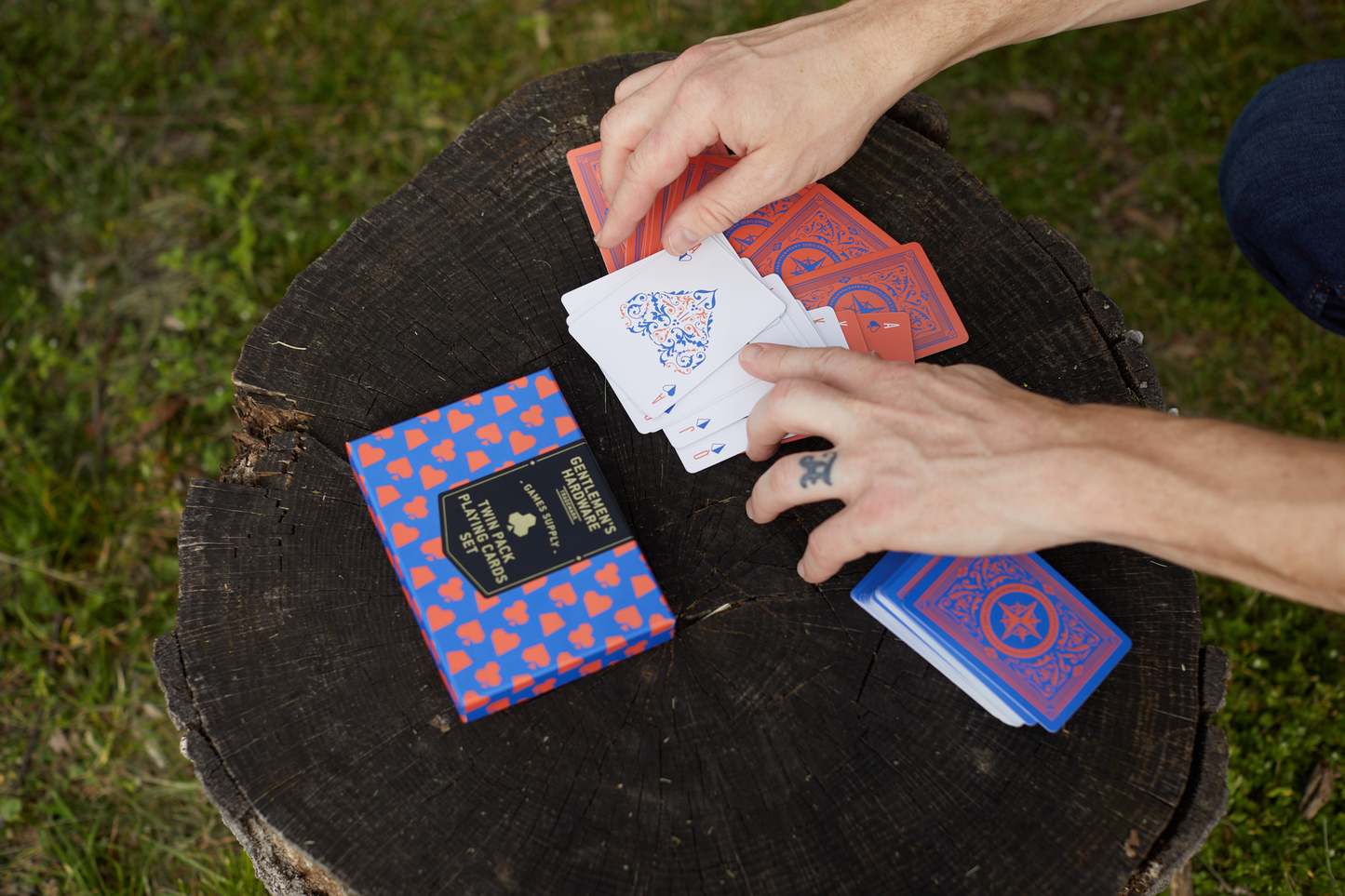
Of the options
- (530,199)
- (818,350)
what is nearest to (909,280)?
(818,350)

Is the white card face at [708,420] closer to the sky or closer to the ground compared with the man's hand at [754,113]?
closer to the ground

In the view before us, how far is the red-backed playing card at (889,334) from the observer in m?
1.71

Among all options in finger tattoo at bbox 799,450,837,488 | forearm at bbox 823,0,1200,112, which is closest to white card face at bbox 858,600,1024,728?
finger tattoo at bbox 799,450,837,488

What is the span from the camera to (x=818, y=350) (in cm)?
155

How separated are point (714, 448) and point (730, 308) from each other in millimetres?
306

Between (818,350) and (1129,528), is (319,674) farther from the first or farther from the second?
(1129,528)

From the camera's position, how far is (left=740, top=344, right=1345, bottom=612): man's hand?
4.04ft

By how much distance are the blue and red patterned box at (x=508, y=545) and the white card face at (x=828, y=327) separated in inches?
21.9

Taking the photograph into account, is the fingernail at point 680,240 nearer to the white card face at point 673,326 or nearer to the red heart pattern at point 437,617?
the white card face at point 673,326

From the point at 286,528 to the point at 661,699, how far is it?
2.59 feet

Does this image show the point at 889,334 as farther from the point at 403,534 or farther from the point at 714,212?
the point at 403,534

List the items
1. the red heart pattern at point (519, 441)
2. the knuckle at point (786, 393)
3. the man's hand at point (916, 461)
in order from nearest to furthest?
the man's hand at point (916, 461) → the knuckle at point (786, 393) → the red heart pattern at point (519, 441)

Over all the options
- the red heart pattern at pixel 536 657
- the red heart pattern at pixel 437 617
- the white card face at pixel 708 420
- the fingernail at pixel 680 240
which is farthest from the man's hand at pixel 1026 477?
the red heart pattern at pixel 437 617

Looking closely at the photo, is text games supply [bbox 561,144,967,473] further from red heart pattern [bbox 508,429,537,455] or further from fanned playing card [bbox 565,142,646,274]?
red heart pattern [bbox 508,429,537,455]
